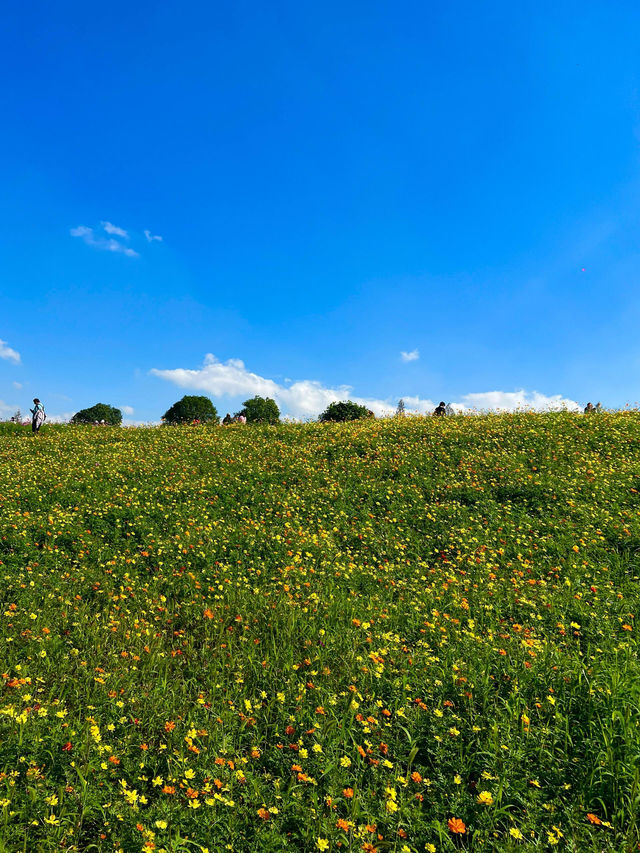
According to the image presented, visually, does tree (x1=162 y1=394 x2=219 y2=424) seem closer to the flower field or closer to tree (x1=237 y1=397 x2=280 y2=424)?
tree (x1=237 y1=397 x2=280 y2=424)

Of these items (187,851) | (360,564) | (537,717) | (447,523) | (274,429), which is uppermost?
(274,429)

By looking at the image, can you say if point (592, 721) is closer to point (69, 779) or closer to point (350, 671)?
point (350, 671)

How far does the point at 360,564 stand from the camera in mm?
8828

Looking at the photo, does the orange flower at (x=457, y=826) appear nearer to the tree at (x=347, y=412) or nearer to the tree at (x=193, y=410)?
the tree at (x=347, y=412)

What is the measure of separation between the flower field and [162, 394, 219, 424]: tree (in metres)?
26.5

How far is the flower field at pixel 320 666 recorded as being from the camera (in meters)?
3.51

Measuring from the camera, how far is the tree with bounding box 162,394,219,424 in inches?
1526

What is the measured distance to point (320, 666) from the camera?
5.45 m

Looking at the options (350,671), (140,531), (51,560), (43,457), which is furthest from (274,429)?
(350,671)

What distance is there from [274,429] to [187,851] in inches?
777

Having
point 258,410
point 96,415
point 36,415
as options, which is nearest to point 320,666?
point 36,415

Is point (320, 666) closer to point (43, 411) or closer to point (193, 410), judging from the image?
point (43, 411)

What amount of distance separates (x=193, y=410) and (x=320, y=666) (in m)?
35.4

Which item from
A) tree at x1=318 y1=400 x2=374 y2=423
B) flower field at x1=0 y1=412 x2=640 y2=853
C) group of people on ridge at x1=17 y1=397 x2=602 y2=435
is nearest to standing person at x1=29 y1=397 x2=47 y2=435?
group of people on ridge at x1=17 y1=397 x2=602 y2=435
